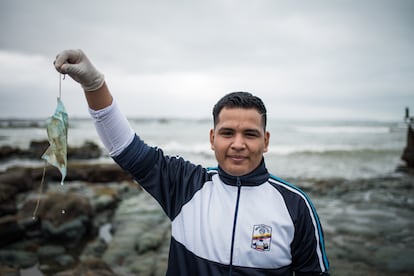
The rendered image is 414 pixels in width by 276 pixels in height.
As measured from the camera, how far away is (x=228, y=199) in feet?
6.57

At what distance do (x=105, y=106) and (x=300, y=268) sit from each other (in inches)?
69.2

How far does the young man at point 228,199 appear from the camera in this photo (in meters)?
1.85

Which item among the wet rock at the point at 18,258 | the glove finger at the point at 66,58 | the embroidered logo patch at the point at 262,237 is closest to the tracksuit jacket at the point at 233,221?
the embroidered logo patch at the point at 262,237

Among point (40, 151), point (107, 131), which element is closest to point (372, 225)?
point (107, 131)

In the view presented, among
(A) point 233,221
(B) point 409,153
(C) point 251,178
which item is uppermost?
(C) point 251,178

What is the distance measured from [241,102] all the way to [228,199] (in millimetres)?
706

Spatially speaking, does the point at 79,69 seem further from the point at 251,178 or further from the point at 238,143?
the point at 251,178

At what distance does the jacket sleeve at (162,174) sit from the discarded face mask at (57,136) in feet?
1.64

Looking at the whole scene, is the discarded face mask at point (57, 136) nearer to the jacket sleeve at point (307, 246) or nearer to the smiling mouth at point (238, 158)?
the smiling mouth at point (238, 158)

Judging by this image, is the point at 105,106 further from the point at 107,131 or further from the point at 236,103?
the point at 236,103

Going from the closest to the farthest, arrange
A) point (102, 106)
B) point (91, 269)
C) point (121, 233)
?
1. point (102, 106)
2. point (91, 269)
3. point (121, 233)

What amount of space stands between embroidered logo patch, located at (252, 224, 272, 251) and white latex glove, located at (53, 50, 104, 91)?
1.44 m

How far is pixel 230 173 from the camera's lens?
2.01 m

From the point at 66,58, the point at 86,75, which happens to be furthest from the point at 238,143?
the point at 66,58
